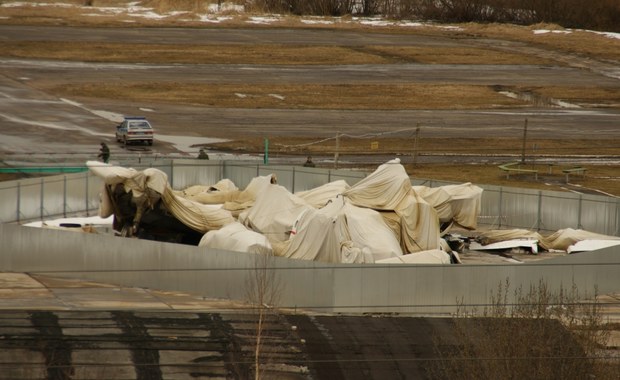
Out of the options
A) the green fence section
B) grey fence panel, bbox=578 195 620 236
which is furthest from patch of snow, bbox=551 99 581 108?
the green fence section

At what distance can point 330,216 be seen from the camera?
48.2 m

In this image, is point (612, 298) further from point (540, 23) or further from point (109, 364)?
point (540, 23)

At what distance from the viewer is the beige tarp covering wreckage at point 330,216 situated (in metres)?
47.1

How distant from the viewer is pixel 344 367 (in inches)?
1410

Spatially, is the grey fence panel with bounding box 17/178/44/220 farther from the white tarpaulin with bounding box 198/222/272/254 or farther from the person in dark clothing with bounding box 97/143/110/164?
the person in dark clothing with bounding box 97/143/110/164

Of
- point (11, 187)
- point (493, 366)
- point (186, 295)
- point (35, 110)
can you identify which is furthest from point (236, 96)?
point (493, 366)

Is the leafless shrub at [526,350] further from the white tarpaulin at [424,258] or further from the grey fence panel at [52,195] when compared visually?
the grey fence panel at [52,195]

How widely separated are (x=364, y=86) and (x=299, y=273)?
201 feet

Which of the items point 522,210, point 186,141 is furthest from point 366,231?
point 186,141

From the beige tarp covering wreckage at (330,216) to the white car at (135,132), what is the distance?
806 inches

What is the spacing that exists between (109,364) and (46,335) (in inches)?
126

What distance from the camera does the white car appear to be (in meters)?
75.4

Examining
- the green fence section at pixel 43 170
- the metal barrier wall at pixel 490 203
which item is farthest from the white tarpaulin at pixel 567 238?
the green fence section at pixel 43 170

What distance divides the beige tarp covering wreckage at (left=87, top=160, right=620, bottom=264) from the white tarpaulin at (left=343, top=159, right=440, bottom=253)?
0.04 metres
